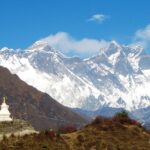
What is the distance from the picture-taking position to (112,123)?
260ft

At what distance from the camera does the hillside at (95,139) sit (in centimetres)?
6644

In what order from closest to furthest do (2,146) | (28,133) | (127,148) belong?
(2,146), (127,148), (28,133)

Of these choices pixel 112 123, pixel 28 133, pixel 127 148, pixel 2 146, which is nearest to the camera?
pixel 2 146

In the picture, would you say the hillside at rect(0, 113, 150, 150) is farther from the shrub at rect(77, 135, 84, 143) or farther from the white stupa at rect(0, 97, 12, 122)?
the white stupa at rect(0, 97, 12, 122)

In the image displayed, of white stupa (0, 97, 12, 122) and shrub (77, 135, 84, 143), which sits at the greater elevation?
white stupa (0, 97, 12, 122)

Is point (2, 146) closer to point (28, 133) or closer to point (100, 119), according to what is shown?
point (28, 133)

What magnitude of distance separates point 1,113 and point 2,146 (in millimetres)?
16637

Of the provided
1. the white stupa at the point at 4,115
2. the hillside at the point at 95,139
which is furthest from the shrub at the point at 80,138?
the white stupa at the point at 4,115

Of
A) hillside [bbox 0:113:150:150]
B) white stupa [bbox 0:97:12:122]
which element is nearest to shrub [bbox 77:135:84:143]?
hillside [bbox 0:113:150:150]

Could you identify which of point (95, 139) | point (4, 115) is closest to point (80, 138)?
point (95, 139)

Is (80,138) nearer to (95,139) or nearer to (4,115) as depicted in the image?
(95,139)

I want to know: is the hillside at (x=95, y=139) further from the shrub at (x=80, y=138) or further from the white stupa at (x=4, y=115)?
the white stupa at (x=4, y=115)

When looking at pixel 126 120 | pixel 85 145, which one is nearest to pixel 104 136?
pixel 85 145

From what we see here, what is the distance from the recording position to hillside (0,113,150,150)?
6644cm
